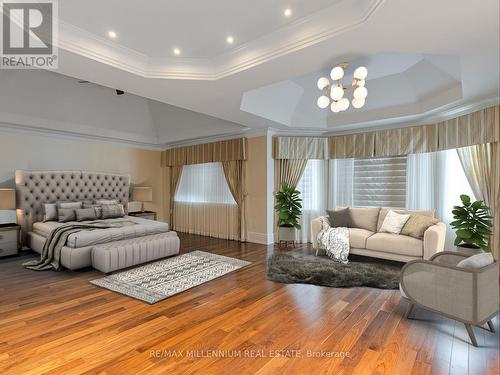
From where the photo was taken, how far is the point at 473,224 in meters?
3.37

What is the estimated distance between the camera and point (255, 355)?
6.41ft

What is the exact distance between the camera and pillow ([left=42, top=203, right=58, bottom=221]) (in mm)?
4852

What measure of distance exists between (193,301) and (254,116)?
3.11 m

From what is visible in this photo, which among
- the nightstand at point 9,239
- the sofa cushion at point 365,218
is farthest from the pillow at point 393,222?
the nightstand at point 9,239

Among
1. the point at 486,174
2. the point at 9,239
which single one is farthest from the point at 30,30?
the point at 486,174

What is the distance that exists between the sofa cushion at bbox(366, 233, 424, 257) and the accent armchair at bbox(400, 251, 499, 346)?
1.47m

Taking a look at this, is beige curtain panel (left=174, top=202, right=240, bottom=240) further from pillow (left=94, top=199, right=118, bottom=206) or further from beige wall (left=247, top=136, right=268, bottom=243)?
pillow (left=94, top=199, right=118, bottom=206)

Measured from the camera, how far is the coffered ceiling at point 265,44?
6.95 feet

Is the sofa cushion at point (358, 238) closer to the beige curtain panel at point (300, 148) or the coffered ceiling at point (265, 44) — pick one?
the beige curtain panel at point (300, 148)

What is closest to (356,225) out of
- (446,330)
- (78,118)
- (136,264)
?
(446,330)

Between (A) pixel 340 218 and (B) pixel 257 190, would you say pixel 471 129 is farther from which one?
(B) pixel 257 190

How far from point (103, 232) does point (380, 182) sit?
16.3ft

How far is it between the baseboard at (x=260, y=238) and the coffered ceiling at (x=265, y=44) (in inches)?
108

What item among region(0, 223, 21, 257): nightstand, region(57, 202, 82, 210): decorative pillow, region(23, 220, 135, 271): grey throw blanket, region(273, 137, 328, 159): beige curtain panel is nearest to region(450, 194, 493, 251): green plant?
region(273, 137, 328, 159): beige curtain panel
